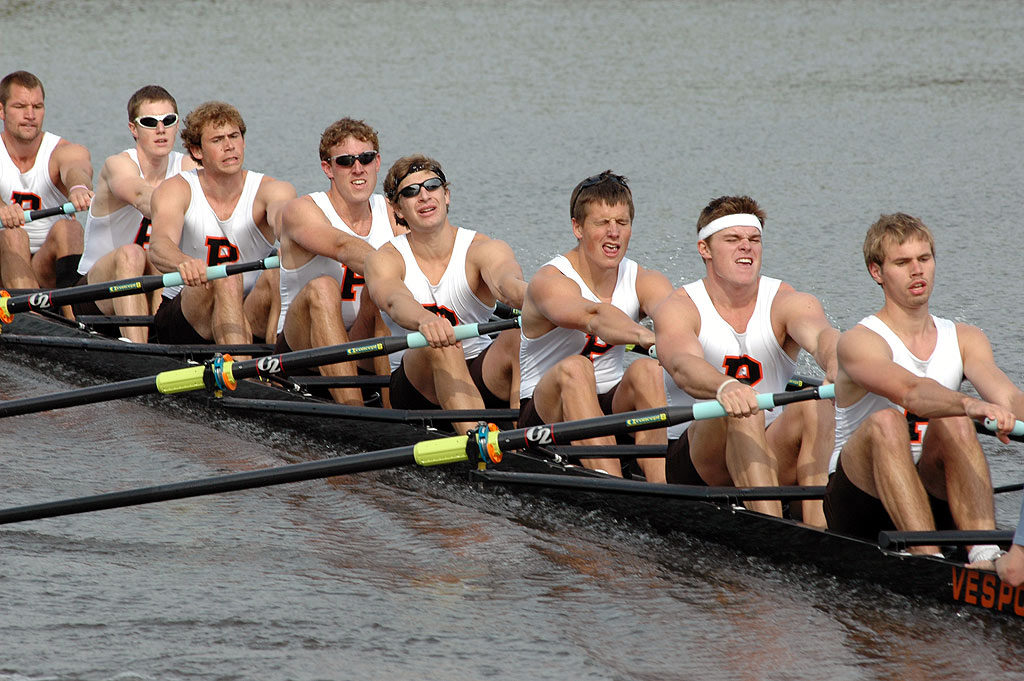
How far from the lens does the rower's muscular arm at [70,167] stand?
321 inches

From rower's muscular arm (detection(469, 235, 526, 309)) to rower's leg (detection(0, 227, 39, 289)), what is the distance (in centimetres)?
341

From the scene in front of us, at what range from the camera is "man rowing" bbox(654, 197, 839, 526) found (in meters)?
4.42

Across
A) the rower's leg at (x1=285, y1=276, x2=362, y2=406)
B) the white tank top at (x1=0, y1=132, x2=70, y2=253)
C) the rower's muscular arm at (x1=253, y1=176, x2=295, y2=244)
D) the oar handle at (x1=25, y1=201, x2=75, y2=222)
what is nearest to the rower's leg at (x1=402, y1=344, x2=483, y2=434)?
the rower's leg at (x1=285, y1=276, x2=362, y2=406)

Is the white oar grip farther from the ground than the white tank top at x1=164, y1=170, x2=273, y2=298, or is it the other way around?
the white tank top at x1=164, y1=170, x2=273, y2=298

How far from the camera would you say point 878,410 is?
410 centimetres

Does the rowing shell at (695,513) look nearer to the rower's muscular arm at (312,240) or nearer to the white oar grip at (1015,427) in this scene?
the white oar grip at (1015,427)

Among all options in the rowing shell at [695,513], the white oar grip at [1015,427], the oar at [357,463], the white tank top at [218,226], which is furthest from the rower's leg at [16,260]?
the white oar grip at [1015,427]

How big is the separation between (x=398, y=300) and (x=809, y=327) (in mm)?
1718

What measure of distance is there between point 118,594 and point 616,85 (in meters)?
12.2

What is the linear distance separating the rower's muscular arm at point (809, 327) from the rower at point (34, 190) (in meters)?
4.64

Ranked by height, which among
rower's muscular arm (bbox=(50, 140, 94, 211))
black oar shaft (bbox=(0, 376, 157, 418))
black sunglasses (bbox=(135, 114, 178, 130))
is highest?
black sunglasses (bbox=(135, 114, 178, 130))

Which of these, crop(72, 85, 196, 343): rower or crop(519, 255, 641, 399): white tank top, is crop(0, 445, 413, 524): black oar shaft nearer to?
crop(519, 255, 641, 399): white tank top

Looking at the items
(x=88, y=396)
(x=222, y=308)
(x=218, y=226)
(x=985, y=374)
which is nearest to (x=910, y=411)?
(x=985, y=374)

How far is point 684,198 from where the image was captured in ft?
37.0
